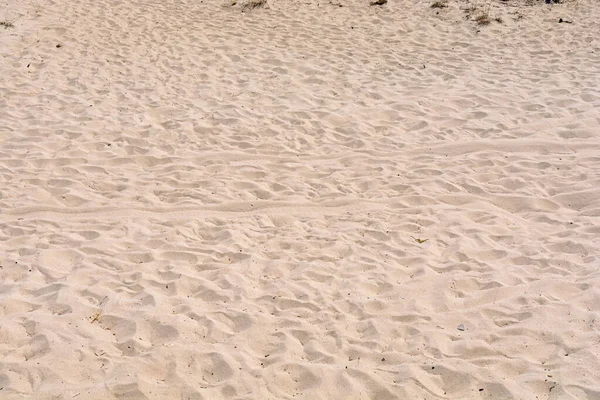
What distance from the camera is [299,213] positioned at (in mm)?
5777

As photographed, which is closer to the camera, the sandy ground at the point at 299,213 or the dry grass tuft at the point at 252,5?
the sandy ground at the point at 299,213

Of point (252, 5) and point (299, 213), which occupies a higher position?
point (252, 5)

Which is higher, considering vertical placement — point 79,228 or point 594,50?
point 594,50

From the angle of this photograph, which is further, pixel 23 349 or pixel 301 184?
pixel 301 184

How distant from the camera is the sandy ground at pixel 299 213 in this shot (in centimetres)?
392

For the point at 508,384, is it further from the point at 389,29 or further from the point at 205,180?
the point at 389,29

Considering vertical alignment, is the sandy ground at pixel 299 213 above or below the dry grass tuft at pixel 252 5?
below

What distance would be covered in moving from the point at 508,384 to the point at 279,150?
12.4ft

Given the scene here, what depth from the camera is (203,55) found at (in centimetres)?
962

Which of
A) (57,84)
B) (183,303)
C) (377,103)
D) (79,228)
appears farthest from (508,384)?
(57,84)

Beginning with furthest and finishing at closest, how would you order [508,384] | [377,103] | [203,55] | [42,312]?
[203,55] → [377,103] → [42,312] → [508,384]

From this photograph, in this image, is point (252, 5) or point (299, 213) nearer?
point (299, 213)

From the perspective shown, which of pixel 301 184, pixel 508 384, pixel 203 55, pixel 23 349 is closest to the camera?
pixel 508 384

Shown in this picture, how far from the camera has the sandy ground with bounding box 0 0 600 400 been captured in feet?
12.9
